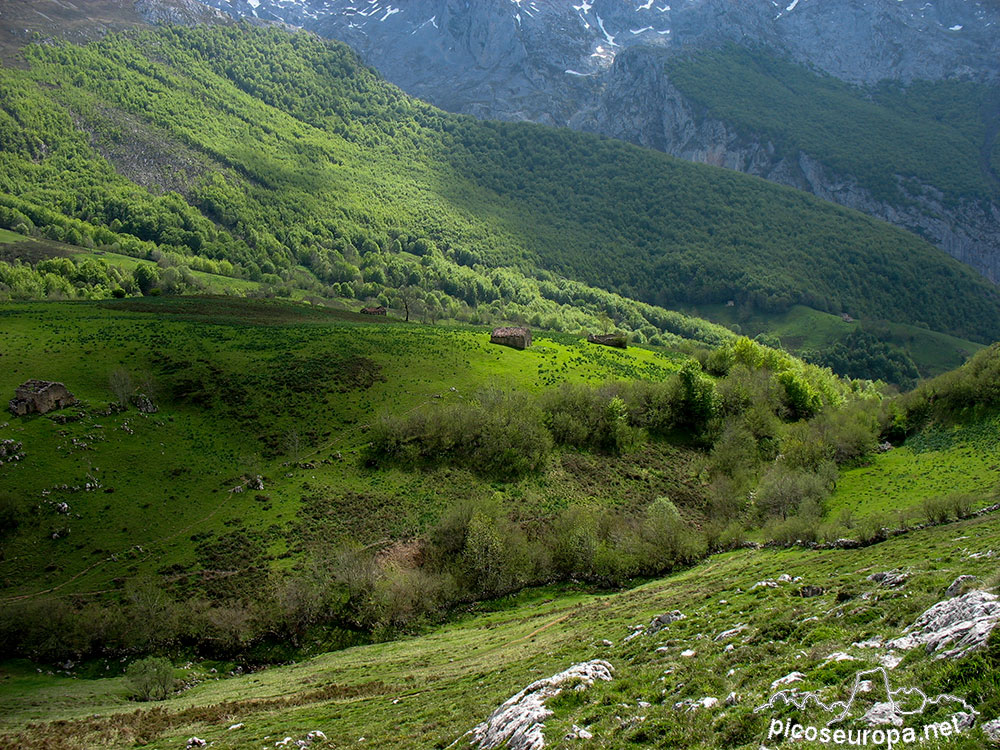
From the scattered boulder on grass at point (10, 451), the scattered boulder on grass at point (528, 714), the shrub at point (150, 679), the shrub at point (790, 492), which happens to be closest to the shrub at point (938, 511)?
the shrub at point (790, 492)

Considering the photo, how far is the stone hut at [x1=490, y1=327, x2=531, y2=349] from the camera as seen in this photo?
4387 inches

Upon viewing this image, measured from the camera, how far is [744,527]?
67625 mm

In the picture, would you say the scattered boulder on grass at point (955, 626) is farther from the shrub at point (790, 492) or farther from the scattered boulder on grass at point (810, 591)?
the shrub at point (790, 492)

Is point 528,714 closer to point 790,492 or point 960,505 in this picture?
point 960,505

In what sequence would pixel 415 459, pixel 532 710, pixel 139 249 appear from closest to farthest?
pixel 532 710, pixel 415 459, pixel 139 249

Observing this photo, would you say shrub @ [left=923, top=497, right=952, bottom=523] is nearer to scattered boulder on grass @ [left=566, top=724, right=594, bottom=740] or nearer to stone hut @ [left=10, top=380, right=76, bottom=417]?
scattered boulder on grass @ [left=566, top=724, right=594, bottom=740]

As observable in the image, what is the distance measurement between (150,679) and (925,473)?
7592 cm

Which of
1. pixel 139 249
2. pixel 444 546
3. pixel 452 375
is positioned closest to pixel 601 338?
pixel 452 375

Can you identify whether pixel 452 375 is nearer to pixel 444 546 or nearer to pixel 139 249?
pixel 444 546

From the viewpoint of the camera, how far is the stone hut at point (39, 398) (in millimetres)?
64562

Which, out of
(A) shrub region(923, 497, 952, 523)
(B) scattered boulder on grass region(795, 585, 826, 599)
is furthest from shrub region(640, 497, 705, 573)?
(B) scattered boulder on grass region(795, 585, 826, 599)

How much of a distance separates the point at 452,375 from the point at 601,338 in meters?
46.2

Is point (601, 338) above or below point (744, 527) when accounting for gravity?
above

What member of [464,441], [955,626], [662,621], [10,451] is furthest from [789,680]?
[10,451]
